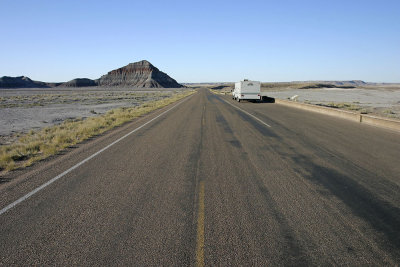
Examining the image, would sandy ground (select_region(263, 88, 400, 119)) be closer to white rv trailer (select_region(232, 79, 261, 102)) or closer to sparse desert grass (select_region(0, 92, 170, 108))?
white rv trailer (select_region(232, 79, 261, 102))

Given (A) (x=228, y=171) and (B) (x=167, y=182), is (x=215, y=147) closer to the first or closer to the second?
(A) (x=228, y=171)

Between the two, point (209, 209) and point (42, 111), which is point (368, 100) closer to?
point (209, 209)

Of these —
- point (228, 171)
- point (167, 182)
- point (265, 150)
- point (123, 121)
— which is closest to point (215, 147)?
point (265, 150)

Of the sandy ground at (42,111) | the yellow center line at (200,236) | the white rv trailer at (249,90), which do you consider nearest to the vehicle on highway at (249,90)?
the white rv trailer at (249,90)

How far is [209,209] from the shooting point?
15.0 feet

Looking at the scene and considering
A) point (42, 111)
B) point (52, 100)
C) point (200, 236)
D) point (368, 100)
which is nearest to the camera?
point (200, 236)

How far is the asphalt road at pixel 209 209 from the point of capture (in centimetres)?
343

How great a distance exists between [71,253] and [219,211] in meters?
2.27

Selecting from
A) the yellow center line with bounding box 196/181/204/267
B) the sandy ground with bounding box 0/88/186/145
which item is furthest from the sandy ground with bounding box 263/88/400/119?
the sandy ground with bounding box 0/88/186/145

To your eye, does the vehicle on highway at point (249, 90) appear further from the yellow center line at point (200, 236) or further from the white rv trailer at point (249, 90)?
the yellow center line at point (200, 236)

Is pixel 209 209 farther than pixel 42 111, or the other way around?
pixel 42 111

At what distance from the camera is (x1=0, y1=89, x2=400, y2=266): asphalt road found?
343 centimetres

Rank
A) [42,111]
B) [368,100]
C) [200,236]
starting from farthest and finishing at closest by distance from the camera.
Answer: [368,100]
[42,111]
[200,236]

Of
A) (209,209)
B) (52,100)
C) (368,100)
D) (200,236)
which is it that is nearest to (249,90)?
(368,100)
